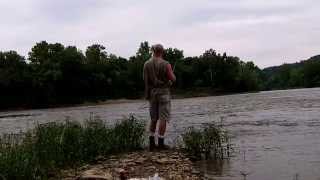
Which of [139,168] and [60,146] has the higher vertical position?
[60,146]

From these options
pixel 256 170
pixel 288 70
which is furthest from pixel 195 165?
pixel 288 70

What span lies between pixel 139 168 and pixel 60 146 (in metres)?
1.90

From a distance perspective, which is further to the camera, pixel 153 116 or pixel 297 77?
pixel 297 77

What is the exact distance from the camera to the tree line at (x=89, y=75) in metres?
90.2

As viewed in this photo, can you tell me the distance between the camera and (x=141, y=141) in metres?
14.1

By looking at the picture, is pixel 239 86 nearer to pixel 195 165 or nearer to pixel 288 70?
pixel 288 70

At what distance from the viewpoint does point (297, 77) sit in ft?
531

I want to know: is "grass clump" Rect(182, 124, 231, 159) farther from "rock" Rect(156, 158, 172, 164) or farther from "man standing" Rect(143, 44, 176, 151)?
"rock" Rect(156, 158, 172, 164)

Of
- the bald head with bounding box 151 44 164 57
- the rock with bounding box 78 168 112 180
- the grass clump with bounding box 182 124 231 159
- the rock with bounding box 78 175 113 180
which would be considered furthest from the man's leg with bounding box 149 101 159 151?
the rock with bounding box 78 175 113 180

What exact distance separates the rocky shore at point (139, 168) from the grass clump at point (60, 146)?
40 centimetres

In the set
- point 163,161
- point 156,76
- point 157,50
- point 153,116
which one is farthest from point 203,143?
point 157,50

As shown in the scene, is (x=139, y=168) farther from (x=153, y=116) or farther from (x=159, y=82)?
(x=159, y=82)

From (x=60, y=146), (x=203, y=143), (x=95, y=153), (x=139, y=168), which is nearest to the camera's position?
(x=139, y=168)

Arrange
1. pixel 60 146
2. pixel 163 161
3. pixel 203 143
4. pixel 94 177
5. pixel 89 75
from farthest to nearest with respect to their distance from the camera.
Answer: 1. pixel 89 75
2. pixel 203 143
3. pixel 60 146
4. pixel 163 161
5. pixel 94 177
